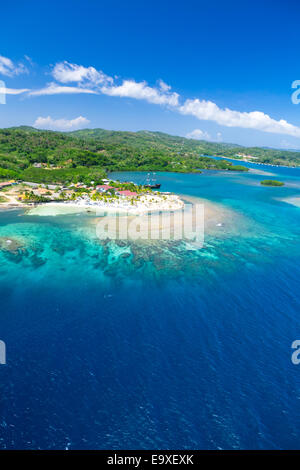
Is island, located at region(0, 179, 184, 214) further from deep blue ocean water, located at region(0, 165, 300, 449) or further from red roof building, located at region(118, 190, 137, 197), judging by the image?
deep blue ocean water, located at region(0, 165, 300, 449)

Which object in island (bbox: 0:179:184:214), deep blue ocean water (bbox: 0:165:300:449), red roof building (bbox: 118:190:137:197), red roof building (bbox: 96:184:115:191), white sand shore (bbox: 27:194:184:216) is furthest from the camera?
red roof building (bbox: 96:184:115:191)

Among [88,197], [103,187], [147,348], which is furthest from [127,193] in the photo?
[147,348]

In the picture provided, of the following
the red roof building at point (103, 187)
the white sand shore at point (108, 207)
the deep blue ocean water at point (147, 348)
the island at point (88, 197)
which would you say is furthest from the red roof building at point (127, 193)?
the deep blue ocean water at point (147, 348)

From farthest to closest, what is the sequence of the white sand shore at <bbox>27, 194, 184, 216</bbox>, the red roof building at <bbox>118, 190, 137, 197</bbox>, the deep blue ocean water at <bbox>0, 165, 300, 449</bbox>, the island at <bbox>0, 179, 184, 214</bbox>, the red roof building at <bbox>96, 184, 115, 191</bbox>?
1. the red roof building at <bbox>96, 184, 115, 191</bbox>
2. the red roof building at <bbox>118, 190, 137, 197</bbox>
3. the island at <bbox>0, 179, 184, 214</bbox>
4. the white sand shore at <bbox>27, 194, 184, 216</bbox>
5. the deep blue ocean water at <bbox>0, 165, 300, 449</bbox>

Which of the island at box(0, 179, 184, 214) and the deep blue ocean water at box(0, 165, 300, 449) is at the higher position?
the island at box(0, 179, 184, 214)

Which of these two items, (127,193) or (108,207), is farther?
(127,193)

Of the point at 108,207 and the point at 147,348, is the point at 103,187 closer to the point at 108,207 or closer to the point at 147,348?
the point at 108,207

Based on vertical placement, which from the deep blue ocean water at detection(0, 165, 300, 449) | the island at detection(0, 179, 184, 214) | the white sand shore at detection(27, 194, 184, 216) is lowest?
the deep blue ocean water at detection(0, 165, 300, 449)

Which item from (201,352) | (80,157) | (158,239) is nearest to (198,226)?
(158,239)

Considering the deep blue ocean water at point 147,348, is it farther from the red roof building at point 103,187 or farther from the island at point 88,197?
the red roof building at point 103,187

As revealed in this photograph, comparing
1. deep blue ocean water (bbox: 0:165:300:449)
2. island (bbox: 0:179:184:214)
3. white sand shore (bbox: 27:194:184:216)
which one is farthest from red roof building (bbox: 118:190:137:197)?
deep blue ocean water (bbox: 0:165:300:449)

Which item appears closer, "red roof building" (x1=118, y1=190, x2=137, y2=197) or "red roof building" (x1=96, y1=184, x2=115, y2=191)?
"red roof building" (x1=118, y1=190, x2=137, y2=197)
